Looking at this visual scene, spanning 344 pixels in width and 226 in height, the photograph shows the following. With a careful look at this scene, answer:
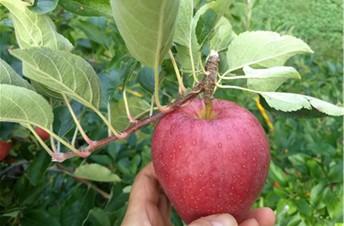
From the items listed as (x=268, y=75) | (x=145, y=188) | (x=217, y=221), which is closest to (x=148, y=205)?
(x=145, y=188)

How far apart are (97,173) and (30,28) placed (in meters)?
0.44

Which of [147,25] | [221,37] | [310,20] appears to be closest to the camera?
[147,25]

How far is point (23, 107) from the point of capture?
64 centimetres

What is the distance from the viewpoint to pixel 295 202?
45.8 inches

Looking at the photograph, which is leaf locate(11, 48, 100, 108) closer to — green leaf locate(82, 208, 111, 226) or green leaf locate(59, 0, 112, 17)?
green leaf locate(59, 0, 112, 17)

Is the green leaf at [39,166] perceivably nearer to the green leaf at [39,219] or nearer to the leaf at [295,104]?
the green leaf at [39,219]

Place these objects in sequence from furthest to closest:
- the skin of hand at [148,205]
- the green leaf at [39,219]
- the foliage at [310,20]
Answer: the foliage at [310,20]
the green leaf at [39,219]
the skin of hand at [148,205]

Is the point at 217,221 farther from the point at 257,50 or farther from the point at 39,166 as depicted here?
the point at 39,166

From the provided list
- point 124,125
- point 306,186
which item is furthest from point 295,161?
point 124,125

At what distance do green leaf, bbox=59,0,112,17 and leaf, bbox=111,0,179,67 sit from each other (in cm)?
11

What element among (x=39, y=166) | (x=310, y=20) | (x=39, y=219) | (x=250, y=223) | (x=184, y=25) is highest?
(x=184, y=25)

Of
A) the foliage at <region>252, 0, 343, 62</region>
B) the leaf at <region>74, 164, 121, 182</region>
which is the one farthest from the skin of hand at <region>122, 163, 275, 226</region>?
the foliage at <region>252, 0, 343, 62</region>

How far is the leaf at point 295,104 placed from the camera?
64cm

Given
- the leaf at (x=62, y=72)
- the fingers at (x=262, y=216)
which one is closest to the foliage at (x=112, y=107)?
the leaf at (x=62, y=72)
